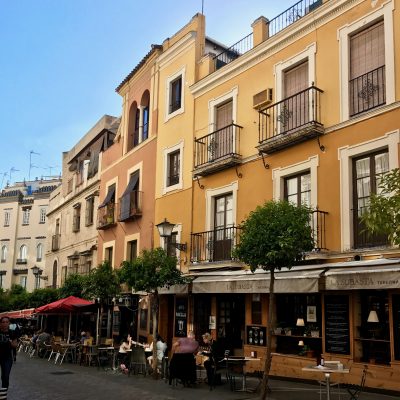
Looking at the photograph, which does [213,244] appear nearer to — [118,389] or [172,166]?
[172,166]

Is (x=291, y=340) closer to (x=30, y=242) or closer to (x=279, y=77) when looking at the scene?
(x=279, y=77)

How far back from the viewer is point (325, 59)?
1445 cm

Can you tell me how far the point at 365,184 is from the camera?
42.6ft

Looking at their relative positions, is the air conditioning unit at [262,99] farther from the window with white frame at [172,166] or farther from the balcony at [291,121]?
the window with white frame at [172,166]

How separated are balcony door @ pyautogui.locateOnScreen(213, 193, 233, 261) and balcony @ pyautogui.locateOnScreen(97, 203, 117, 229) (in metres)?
7.83

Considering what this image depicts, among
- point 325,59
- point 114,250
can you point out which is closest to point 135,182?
point 114,250

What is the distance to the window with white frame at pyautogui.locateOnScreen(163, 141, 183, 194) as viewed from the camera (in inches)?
788

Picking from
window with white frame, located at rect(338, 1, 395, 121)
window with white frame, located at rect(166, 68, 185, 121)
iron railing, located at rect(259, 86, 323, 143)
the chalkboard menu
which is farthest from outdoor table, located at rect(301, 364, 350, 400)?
window with white frame, located at rect(166, 68, 185, 121)

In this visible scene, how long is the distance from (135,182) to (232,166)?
274 inches

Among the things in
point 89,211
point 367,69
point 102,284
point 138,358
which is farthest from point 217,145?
point 89,211

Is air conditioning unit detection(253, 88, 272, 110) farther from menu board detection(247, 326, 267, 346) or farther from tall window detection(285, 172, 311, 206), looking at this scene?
menu board detection(247, 326, 267, 346)

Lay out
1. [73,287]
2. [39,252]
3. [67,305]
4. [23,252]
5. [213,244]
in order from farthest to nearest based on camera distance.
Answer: [23,252] < [39,252] < [73,287] < [67,305] < [213,244]

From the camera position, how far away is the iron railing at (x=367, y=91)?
12.9 metres

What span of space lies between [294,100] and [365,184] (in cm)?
349
